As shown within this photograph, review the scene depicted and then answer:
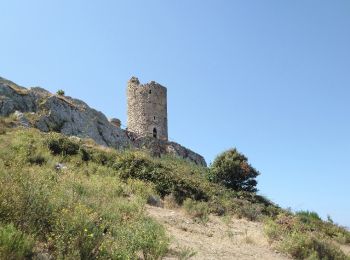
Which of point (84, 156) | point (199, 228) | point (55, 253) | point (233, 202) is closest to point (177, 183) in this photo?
point (233, 202)

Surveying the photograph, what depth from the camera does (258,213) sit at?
57.9 feet

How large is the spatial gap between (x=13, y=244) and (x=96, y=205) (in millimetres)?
3606

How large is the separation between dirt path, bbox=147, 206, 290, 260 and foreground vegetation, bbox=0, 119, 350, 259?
0.46 meters

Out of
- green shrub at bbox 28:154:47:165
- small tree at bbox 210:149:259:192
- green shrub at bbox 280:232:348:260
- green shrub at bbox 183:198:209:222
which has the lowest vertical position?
green shrub at bbox 280:232:348:260

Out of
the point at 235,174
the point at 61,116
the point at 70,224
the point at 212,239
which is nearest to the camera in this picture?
the point at 70,224

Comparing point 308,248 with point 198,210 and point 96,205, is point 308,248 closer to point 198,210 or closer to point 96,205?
point 198,210

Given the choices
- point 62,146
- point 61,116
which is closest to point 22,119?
point 61,116

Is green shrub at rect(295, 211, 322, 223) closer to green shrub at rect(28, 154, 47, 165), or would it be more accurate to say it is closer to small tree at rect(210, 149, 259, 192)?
small tree at rect(210, 149, 259, 192)

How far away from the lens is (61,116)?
28.7 m

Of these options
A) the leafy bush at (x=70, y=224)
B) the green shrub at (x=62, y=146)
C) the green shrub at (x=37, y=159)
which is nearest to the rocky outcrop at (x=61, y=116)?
the green shrub at (x=62, y=146)

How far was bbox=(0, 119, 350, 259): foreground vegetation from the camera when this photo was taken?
693 centimetres

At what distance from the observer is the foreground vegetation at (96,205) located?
22.7ft

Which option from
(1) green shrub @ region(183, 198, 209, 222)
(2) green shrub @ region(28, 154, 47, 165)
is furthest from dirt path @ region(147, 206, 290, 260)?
(2) green shrub @ region(28, 154, 47, 165)

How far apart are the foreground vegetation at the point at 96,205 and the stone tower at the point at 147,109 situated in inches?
724
